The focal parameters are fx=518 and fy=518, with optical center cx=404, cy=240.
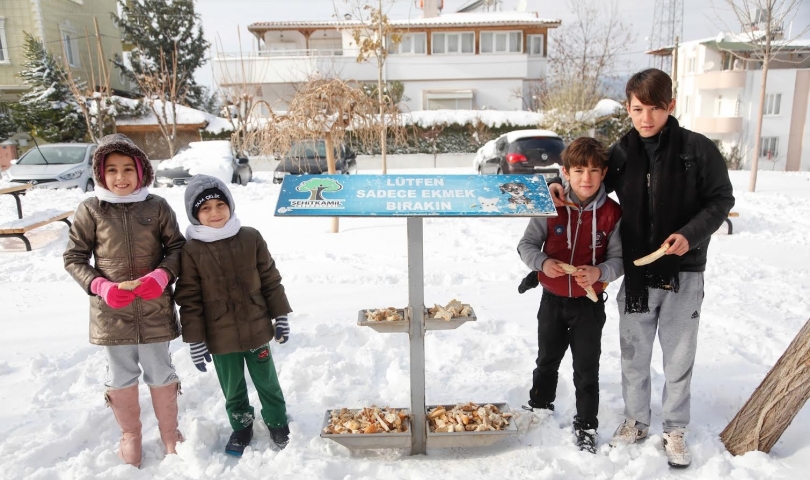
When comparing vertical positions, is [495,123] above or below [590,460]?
above

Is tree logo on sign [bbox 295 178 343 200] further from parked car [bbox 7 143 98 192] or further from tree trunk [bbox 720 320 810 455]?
parked car [bbox 7 143 98 192]

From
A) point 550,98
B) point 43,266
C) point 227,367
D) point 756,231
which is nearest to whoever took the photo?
point 227,367

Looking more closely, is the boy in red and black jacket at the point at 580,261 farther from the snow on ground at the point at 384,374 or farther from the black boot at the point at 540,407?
the snow on ground at the point at 384,374

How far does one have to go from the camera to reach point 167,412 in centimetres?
280

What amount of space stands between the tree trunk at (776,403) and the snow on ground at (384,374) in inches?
3.4

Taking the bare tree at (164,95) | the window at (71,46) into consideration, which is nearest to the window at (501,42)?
the bare tree at (164,95)

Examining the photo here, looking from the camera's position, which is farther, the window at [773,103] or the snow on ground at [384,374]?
the window at [773,103]

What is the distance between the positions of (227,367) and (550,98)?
22.6m

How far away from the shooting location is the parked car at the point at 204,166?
14.2 meters

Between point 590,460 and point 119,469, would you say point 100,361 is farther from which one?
point 590,460

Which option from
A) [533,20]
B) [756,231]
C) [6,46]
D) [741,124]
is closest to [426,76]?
[533,20]

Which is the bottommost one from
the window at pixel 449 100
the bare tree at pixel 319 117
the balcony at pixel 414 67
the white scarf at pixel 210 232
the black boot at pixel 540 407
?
the black boot at pixel 540 407

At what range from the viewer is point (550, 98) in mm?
23031

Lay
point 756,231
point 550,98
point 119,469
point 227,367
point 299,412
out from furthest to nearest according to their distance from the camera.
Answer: point 550,98 < point 756,231 < point 299,412 < point 227,367 < point 119,469
